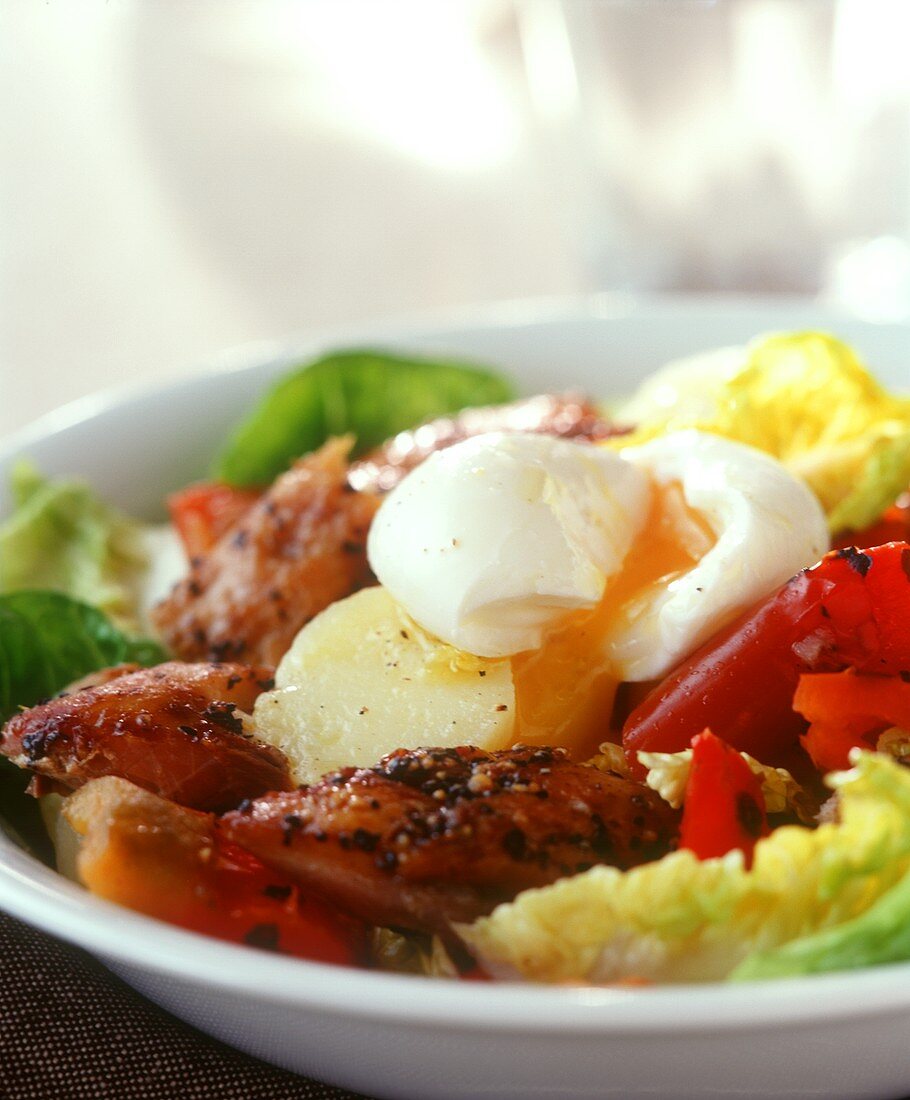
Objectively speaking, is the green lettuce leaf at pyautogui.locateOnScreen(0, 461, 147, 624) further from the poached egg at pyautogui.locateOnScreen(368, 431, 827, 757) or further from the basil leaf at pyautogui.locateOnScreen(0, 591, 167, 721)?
the poached egg at pyautogui.locateOnScreen(368, 431, 827, 757)

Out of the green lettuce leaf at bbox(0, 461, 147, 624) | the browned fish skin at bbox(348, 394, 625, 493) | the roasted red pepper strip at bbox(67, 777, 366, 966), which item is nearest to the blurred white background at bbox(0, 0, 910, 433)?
the green lettuce leaf at bbox(0, 461, 147, 624)

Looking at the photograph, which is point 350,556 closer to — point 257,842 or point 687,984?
point 257,842

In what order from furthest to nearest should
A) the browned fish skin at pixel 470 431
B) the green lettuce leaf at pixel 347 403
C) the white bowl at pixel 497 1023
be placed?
the green lettuce leaf at pixel 347 403
the browned fish skin at pixel 470 431
the white bowl at pixel 497 1023

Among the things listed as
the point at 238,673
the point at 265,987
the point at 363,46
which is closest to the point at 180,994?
the point at 265,987

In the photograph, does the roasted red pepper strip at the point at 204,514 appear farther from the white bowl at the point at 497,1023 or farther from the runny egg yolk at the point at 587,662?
the white bowl at the point at 497,1023

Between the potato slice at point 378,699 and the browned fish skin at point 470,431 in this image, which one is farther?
the browned fish skin at point 470,431

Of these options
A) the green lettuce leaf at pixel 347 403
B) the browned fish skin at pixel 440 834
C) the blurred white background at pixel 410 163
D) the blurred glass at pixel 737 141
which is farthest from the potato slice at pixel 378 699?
the blurred glass at pixel 737 141

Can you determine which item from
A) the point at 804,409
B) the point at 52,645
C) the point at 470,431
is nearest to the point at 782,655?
the point at 804,409
